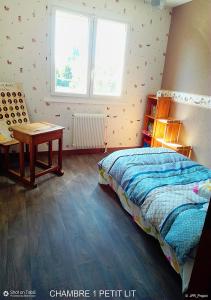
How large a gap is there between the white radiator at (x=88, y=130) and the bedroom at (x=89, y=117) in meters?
0.02

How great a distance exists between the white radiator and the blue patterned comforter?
120 centimetres

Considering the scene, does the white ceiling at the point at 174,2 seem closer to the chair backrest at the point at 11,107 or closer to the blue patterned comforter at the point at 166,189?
the blue patterned comforter at the point at 166,189

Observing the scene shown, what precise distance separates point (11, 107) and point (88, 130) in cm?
123

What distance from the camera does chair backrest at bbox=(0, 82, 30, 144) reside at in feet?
9.76

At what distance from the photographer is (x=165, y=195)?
1773 millimetres

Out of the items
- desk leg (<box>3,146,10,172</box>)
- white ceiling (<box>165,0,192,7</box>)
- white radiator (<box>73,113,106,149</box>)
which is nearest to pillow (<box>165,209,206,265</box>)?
desk leg (<box>3,146,10,172</box>)

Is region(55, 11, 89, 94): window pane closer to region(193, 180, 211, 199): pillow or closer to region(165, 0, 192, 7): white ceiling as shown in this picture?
region(165, 0, 192, 7): white ceiling

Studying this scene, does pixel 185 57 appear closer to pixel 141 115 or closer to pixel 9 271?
pixel 141 115

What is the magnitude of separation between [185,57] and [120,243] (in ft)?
10.0

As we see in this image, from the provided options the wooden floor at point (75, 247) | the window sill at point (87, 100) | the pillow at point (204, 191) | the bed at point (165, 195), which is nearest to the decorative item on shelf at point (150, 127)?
the window sill at point (87, 100)

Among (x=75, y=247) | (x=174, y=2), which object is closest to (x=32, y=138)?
(x=75, y=247)

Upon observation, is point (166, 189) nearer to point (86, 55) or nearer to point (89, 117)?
point (89, 117)

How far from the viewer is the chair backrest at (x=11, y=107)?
2975 millimetres

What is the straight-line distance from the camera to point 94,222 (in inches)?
80.8
